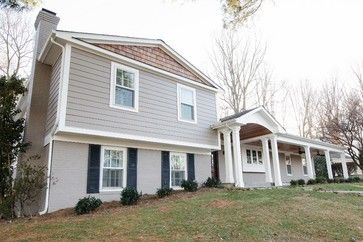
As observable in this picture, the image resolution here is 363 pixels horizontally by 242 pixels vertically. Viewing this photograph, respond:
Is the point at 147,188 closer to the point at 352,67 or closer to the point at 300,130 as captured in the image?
the point at 352,67

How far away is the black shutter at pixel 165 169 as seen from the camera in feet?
39.5

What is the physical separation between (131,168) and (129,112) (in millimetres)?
2117

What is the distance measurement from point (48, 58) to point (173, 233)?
8.68 metres

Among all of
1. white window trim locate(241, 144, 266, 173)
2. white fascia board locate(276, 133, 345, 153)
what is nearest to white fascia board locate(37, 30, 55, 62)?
white window trim locate(241, 144, 266, 173)

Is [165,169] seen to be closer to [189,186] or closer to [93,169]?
[189,186]

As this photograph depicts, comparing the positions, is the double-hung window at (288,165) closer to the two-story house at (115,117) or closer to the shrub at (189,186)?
the two-story house at (115,117)

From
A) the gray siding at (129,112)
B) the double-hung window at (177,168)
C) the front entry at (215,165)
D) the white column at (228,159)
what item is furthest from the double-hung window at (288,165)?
the double-hung window at (177,168)

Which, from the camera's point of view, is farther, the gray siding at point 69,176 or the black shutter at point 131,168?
the black shutter at point 131,168

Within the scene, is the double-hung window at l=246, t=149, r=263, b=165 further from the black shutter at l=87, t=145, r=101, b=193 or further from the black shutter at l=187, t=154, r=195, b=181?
the black shutter at l=87, t=145, r=101, b=193

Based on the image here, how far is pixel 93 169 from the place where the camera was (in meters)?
10.0

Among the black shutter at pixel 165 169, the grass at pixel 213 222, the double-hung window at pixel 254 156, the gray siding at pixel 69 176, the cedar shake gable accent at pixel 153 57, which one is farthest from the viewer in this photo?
the double-hung window at pixel 254 156

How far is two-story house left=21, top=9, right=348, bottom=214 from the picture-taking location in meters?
9.70

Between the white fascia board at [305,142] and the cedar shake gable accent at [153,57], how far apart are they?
264 inches

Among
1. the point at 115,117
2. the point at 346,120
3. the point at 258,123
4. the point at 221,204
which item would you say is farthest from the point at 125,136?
the point at 346,120
